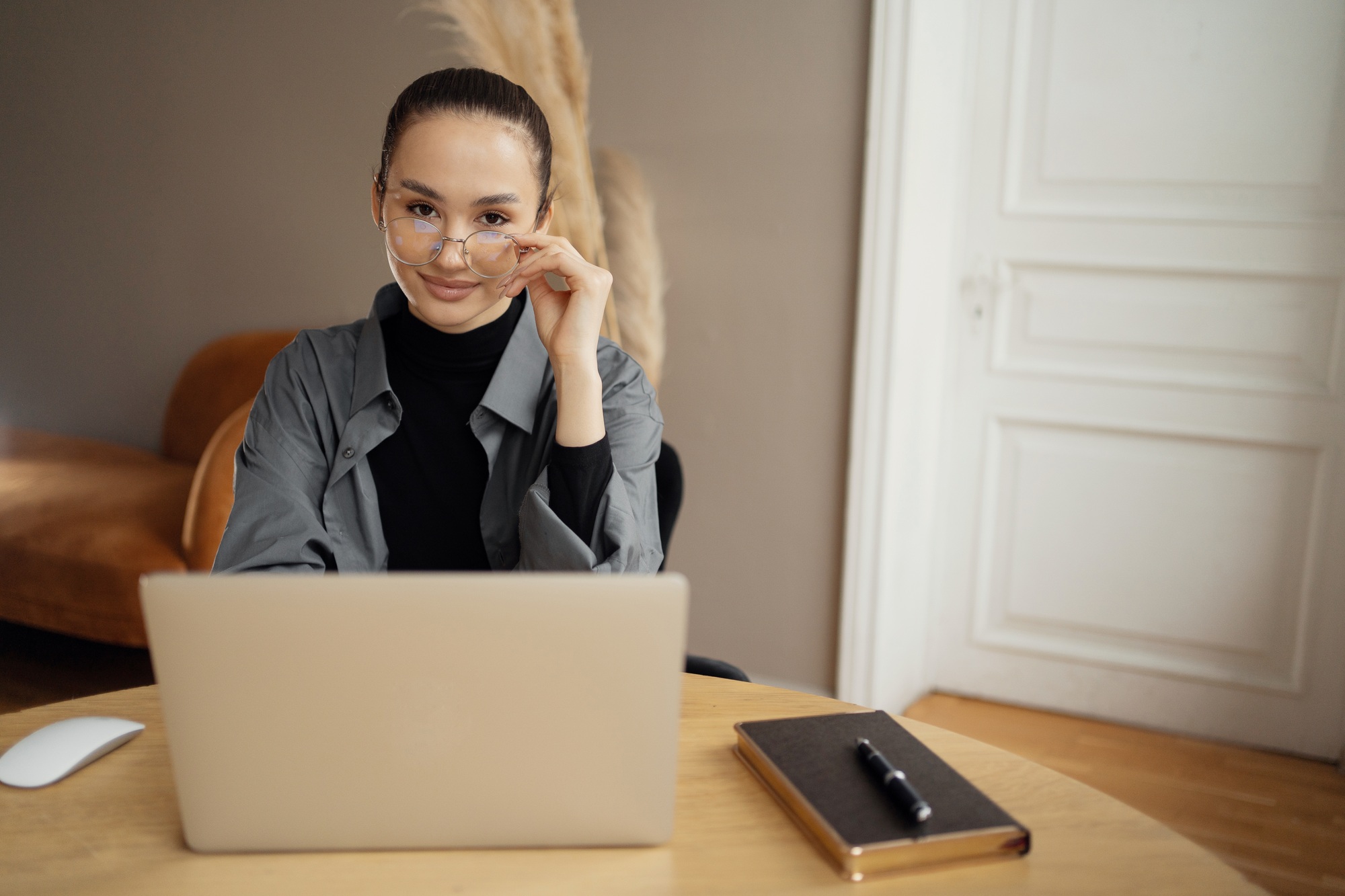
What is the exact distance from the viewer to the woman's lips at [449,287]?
1099 mm

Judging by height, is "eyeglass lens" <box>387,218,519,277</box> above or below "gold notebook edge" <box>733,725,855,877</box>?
above

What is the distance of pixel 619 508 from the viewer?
1.04 metres

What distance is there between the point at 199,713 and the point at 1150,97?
2155 millimetres

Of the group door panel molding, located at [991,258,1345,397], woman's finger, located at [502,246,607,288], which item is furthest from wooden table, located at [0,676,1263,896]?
door panel molding, located at [991,258,1345,397]

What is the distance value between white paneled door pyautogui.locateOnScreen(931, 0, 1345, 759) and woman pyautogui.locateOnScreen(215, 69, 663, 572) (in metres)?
1.37

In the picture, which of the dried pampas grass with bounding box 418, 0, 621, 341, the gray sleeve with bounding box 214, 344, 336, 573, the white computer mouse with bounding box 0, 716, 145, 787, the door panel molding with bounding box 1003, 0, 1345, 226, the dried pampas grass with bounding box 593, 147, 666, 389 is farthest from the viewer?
the dried pampas grass with bounding box 593, 147, 666, 389

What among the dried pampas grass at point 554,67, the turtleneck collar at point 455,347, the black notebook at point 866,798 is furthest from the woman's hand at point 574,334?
the dried pampas grass at point 554,67

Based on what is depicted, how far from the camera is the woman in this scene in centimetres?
104

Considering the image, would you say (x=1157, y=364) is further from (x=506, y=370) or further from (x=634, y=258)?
(x=506, y=370)

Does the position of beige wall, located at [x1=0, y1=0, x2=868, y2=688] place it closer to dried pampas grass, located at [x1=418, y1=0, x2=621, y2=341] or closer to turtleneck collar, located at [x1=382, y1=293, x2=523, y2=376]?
dried pampas grass, located at [x1=418, y1=0, x2=621, y2=341]

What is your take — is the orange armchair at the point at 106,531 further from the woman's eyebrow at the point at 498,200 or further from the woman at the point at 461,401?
the woman's eyebrow at the point at 498,200

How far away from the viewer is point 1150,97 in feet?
6.83

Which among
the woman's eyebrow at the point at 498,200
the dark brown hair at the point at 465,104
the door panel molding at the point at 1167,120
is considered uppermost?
the door panel molding at the point at 1167,120

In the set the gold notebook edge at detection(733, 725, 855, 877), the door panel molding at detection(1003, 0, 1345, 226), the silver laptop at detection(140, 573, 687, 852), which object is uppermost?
the door panel molding at detection(1003, 0, 1345, 226)
